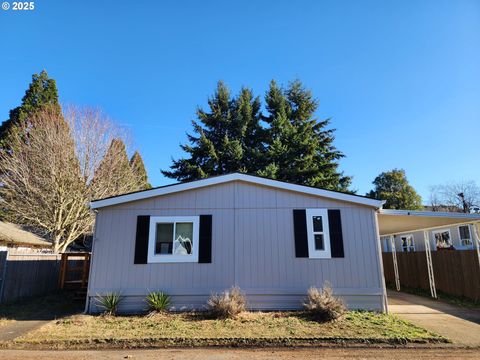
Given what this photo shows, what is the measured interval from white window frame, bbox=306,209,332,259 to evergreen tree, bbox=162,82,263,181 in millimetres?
11597

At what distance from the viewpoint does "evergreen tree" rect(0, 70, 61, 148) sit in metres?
18.7

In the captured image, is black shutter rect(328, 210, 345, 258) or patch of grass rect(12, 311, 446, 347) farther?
black shutter rect(328, 210, 345, 258)

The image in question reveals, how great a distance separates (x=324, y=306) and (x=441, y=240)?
39.9ft

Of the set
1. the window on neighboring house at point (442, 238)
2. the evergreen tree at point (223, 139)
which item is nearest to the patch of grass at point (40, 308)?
the evergreen tree at point (223, 139)

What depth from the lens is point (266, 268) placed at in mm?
8008

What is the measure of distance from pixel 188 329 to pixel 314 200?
454 centimetres

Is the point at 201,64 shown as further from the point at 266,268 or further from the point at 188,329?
the point at 188,329

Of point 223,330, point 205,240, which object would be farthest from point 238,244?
point 223,330

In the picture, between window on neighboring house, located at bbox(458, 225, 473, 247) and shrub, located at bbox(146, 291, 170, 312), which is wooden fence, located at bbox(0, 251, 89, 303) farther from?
window on neighboring house, located at bbox(458, 225, 473, 247)


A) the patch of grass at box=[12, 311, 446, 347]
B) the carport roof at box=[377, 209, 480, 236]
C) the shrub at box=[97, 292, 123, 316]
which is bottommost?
the patch of grass at box=[12, 311, 446, 347]

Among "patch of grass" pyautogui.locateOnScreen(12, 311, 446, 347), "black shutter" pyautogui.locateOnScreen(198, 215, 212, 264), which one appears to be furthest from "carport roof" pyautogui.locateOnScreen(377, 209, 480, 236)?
"black shutter" pyautogui.locateOnScreen(198, 215, 212, 264)

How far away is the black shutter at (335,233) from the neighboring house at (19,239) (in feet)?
46.2

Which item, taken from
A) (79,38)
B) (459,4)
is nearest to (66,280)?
(79,38)

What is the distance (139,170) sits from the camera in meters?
23.1
